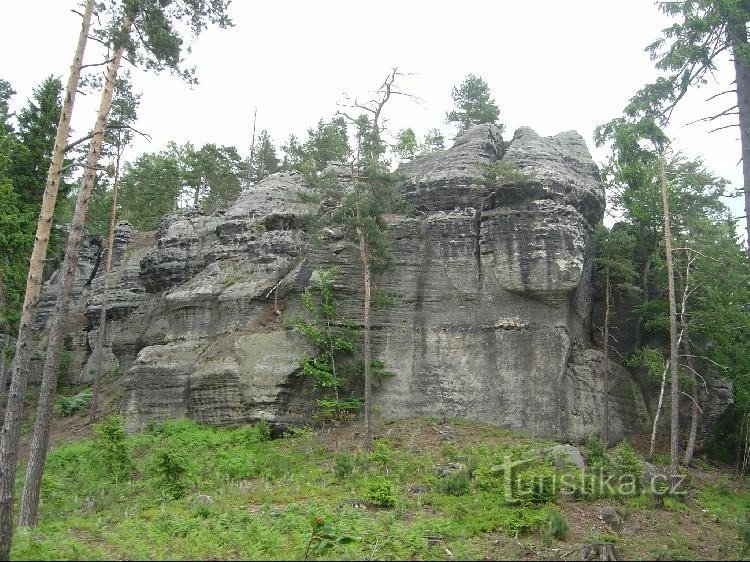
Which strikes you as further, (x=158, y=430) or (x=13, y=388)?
(x=158, y=430)

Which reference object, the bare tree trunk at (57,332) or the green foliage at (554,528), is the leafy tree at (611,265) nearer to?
the green foliage at (554,528)

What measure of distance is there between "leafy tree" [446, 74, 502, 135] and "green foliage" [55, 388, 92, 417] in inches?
1119

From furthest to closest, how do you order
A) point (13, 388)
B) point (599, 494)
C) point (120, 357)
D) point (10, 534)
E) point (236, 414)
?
point (120, 357) → point (236, 414) → point (599, 494) → point (13, 388) → point (10, 534)

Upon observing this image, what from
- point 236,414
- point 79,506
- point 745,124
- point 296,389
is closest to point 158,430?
point 236,414

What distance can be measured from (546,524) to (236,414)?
13.2m

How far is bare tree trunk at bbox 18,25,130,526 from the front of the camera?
13141 millimetres

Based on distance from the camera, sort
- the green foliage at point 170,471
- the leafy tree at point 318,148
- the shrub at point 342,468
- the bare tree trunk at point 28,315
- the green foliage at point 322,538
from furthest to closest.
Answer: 1. the leafy tree at point 318,148
2. the shrub at point 342,468
3. the green foliage at point 170,471
4. the bare tree trunk at point 28,315
5. the green foliage at point 322,538

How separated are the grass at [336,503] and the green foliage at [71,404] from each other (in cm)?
663

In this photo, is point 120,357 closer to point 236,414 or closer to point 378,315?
point 236,414

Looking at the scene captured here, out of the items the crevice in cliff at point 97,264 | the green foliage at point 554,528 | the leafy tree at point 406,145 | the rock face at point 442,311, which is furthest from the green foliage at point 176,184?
the green foliage at point 554,528

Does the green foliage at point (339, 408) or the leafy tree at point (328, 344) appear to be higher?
the leafy tree at point (328, 344)

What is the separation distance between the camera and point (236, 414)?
23156 millimetres

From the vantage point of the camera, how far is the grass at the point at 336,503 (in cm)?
1122

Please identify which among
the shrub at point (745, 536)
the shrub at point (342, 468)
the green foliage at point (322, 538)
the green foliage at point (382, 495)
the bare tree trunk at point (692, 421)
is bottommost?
the shrub at point (745, 536)
